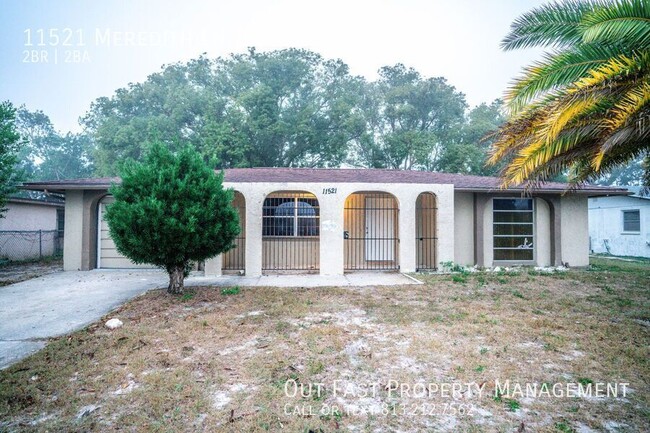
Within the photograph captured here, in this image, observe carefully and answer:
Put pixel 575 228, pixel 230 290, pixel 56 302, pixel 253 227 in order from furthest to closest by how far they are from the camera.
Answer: pixel 575 228
pixel 253 227
pixel 230 290
pixel 56 302

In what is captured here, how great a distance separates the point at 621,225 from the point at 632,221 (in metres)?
0.54

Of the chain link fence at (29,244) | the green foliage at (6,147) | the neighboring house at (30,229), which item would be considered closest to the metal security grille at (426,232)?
the green foliage at (6,147)

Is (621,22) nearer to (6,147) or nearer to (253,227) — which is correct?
(253,227)

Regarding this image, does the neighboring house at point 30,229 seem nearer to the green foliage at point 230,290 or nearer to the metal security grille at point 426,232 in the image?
the green foliage at point 230,290

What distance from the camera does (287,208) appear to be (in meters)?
11.6

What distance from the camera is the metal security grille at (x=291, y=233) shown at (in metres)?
11.5

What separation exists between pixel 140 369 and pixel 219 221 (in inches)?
150

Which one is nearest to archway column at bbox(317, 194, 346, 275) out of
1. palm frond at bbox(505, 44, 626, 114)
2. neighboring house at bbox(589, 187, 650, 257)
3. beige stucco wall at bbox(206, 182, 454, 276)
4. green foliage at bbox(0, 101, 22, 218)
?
beige stucco wall at bbox(206, 182, 454, 276)

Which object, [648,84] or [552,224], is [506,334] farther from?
[552,224]

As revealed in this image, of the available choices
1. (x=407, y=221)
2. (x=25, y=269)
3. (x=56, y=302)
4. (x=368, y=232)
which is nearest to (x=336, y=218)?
(x=407, y=221)

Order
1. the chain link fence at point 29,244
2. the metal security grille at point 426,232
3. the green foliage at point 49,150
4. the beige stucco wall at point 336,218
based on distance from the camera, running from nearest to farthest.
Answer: the beige stucco wall at point 336,218, the metal security grille at point 426,232, the chain link fence at point 29,244, the green foliage at point 49,150

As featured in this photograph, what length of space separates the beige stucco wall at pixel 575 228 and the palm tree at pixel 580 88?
6007 millimetres

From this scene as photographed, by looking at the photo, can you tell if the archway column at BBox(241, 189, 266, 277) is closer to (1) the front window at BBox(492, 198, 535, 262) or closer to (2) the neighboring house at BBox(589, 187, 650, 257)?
(1) the front window at BBox(492, 198, 535, 262)

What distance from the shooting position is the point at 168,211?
642 cm
